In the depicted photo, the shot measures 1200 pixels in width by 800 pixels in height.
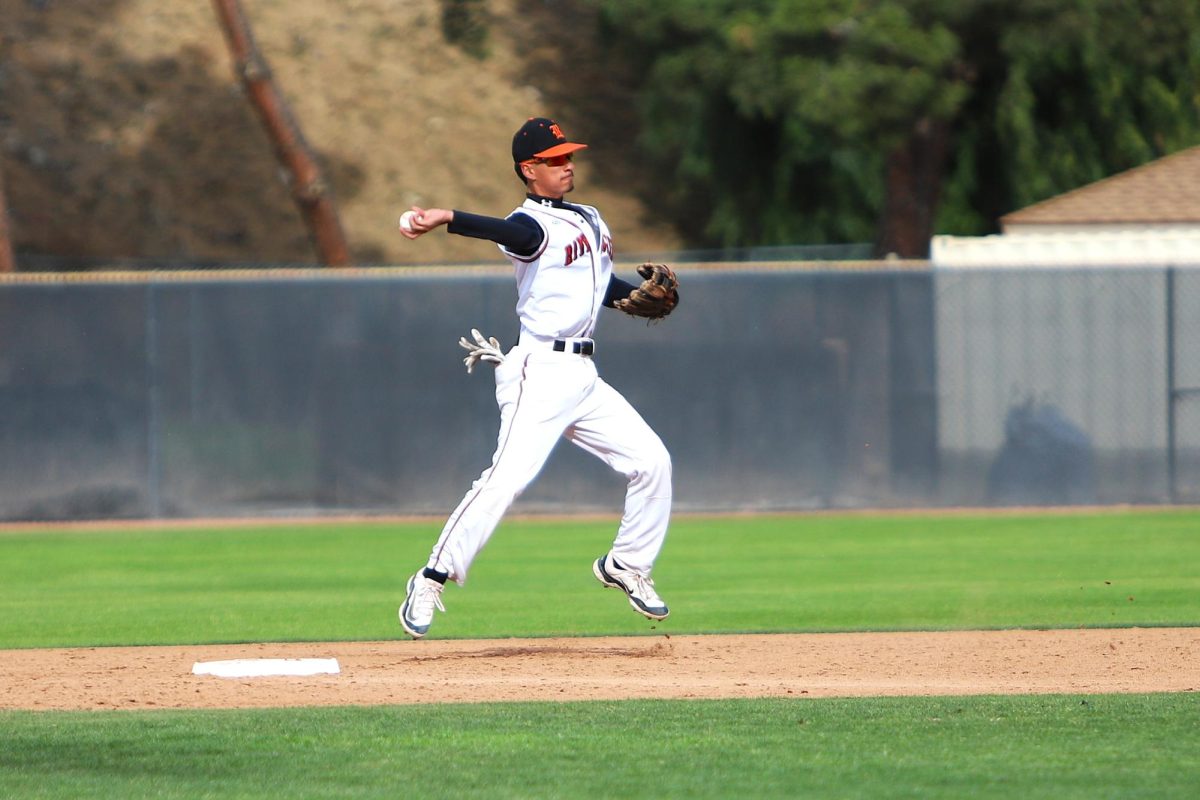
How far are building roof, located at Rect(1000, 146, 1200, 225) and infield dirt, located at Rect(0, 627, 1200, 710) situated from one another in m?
10.7

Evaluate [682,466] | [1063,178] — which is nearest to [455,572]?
[682,466]

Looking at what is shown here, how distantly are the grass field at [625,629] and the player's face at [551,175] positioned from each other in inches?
83.4

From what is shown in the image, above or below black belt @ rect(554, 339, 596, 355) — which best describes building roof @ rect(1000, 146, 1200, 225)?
below

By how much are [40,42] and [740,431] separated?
2273 centimetres

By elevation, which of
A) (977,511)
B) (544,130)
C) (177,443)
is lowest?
(977,511)

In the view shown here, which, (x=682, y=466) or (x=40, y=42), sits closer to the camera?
(x=682, y=466)

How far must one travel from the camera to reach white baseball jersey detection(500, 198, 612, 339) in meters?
6.83

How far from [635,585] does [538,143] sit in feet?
5.87

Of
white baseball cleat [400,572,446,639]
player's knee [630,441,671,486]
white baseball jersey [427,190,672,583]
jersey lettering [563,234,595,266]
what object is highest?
jersey lettering [563,234,595,266]

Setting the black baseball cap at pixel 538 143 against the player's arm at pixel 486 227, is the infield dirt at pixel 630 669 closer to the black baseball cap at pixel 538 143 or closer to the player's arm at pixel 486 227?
the player's arm at pixel 486 227

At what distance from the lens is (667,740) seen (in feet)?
16.9

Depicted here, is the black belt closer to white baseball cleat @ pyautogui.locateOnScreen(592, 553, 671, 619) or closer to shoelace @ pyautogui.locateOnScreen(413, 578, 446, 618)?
white baseball cleat @ pyautogui.locateOnScreen(592, 553, 671, 619)

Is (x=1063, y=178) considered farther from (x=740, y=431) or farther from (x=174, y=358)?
(x=174, y=358)

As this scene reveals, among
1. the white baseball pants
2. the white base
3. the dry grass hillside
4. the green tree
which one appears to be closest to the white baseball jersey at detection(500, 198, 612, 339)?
the white baseball pants
